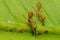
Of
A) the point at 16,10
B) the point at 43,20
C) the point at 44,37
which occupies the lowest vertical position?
the point at 44,37

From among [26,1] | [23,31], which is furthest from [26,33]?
[26,1]

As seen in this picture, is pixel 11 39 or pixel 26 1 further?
pixel 26 1

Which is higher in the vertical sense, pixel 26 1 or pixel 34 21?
pixel 26 1

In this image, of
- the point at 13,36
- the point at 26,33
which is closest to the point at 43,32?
the point at 26,33

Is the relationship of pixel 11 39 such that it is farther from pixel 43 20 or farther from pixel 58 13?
pixel 58 13

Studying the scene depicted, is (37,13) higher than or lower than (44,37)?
higher

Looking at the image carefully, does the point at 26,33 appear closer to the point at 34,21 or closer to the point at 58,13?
the point at 34,21

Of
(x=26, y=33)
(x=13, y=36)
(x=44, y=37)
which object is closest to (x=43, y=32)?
(x=44, y=37)

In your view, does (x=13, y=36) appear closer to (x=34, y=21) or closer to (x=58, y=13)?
(x=34, y=21)
